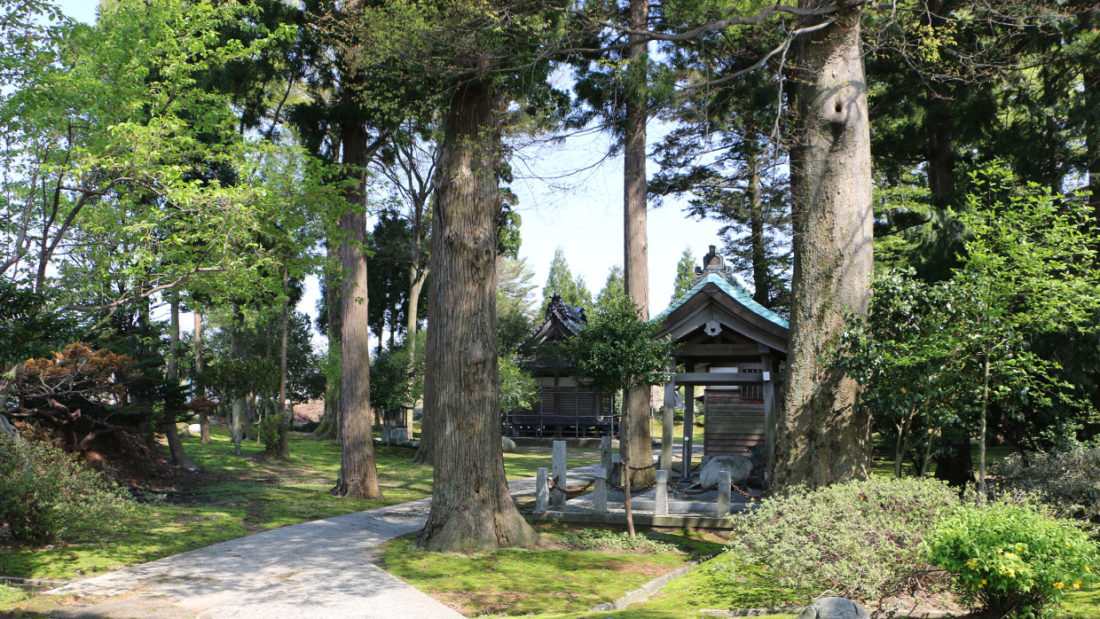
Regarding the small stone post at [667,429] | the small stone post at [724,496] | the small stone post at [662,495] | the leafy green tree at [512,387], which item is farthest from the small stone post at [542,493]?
the leafy green tree at [512,387]

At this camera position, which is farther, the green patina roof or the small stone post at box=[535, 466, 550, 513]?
the green patina roof

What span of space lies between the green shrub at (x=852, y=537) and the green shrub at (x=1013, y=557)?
52 centimetres

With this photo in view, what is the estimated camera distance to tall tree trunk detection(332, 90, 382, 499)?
632 inches

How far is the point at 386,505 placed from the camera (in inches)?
599

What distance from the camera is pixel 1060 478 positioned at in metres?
9.62

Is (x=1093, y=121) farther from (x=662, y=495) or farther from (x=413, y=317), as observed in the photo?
(x=413, y=317)

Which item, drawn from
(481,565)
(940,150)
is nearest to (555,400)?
(940,150)

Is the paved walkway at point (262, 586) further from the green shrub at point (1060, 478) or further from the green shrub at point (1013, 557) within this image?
the green shrub at point (1060, 478)

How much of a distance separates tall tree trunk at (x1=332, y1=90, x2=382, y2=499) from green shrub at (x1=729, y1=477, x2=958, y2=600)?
34.2 feet

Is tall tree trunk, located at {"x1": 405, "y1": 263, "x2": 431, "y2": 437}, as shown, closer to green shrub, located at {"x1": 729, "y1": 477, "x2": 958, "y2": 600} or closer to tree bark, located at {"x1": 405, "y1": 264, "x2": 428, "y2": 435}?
tree bark, located at {"x1": 405, "y1": 264, "x2": 428, "y2": 435}

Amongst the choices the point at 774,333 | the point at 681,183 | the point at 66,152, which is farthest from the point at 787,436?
the point at 681,183

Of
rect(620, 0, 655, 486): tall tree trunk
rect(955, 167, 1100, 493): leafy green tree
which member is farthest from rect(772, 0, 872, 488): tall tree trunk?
rect(620, 0, 655, 486): tall tree trunk

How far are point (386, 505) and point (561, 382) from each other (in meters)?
22.1

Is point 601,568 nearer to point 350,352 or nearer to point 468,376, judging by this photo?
point 468,376
